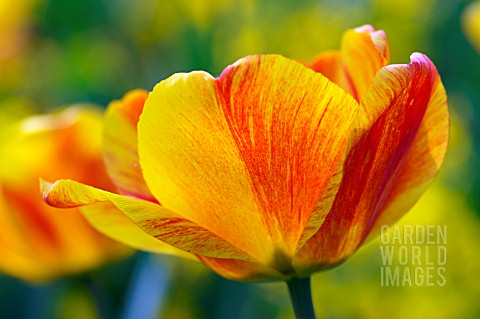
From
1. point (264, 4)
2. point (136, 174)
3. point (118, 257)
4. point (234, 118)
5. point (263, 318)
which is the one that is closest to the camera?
point (234, 118)

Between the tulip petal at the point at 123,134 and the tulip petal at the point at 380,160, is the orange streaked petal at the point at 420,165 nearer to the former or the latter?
the tulip petal at the point at 380,160

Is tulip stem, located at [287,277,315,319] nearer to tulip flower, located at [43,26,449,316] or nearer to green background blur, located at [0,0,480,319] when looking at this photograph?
tulip flower, located at [43,26,449,316]

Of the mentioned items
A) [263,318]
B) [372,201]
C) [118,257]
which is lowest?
[263,318]

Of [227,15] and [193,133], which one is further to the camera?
[227,15]

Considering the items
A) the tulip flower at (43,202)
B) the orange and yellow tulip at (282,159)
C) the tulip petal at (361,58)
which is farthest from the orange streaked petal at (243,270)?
the tulip flower at (43,202)

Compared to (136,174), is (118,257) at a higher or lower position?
lower

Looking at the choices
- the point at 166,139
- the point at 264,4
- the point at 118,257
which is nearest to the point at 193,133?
the point at 166,139

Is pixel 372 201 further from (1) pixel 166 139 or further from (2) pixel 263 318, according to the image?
(2) pixel 263 318
